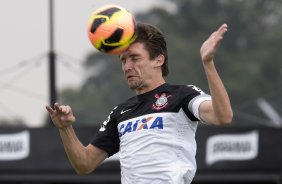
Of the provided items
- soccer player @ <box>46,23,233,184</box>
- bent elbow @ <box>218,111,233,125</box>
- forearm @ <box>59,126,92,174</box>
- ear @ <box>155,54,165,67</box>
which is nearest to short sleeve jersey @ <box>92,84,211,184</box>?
soccer player @ <box>46,23,233,184</box>

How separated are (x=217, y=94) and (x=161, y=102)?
701 mm

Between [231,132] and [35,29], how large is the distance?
383 cm

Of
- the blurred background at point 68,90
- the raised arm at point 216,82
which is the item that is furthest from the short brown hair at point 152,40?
the blurred background at point 68,90

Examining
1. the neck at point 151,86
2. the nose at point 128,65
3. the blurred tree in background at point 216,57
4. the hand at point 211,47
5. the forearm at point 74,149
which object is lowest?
the blurred tree in background at point 216,57

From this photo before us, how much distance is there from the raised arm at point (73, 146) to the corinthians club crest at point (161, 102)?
0.57m

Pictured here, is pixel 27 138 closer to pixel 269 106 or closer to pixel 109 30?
pixel 269 106

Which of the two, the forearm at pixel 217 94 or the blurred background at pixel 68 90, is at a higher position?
the forearm at pixel 217 94

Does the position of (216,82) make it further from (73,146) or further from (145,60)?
(73,146)

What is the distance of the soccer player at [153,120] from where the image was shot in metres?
6.14

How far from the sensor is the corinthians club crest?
6328 mm

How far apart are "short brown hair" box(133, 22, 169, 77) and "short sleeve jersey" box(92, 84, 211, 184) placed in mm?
245

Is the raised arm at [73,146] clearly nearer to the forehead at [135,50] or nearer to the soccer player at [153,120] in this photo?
the soccer player at [153,120]

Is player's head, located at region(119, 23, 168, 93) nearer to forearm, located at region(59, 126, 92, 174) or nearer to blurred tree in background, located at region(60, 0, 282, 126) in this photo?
forearm, located at region(59, 126, 92, 174)

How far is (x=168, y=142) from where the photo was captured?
618cm
